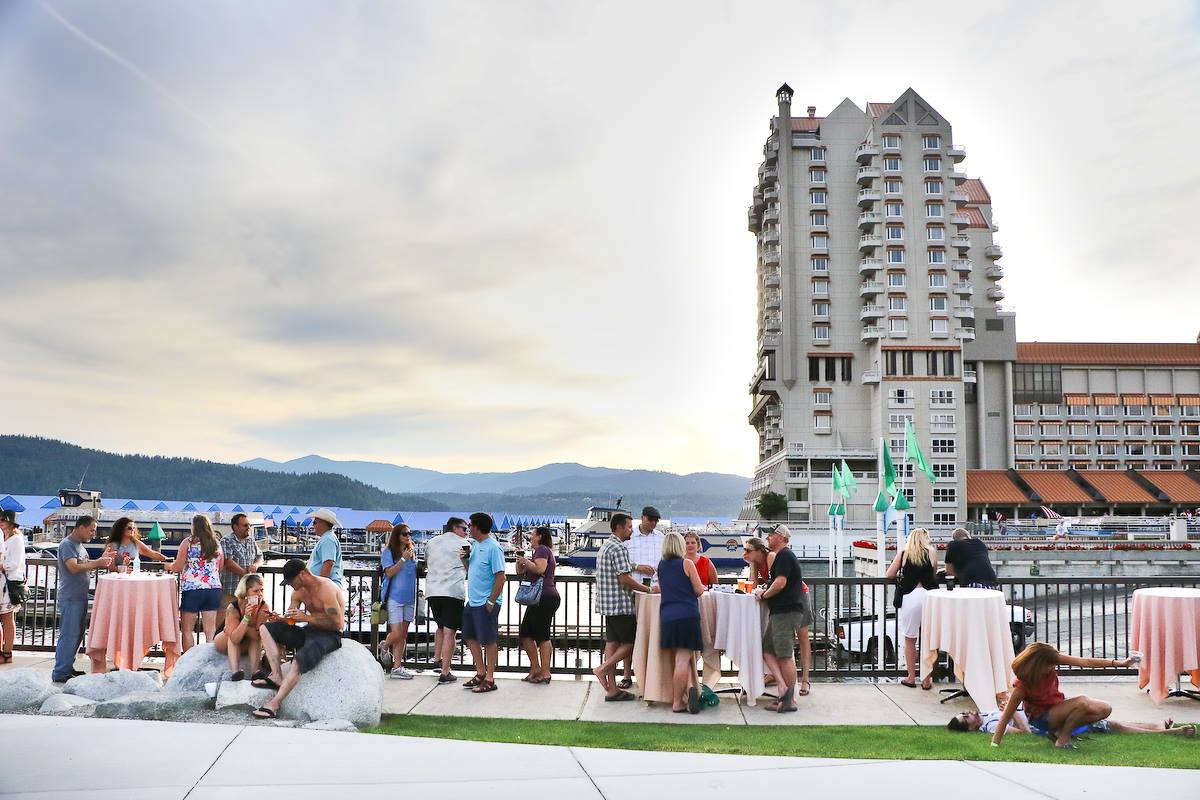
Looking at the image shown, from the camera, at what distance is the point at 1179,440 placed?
320ft

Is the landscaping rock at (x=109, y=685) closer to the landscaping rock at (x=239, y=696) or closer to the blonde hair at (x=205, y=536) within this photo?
the landscaping rock at (x=239, y=696)

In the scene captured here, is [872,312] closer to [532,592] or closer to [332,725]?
[532,592]

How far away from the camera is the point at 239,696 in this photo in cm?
985

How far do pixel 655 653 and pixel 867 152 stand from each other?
83.9m

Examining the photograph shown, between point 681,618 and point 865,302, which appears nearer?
point 681,618

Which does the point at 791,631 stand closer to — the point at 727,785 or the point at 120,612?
the point at 727,785

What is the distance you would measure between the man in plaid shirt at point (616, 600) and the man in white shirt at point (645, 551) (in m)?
0.24

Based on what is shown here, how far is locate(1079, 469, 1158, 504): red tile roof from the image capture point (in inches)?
3529

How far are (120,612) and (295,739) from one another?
5.22 meters

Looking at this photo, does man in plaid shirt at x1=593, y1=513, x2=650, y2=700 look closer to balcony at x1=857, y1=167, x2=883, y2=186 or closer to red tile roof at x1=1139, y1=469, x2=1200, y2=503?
balcony at x1=857, y1=167, x2=883, y2=186

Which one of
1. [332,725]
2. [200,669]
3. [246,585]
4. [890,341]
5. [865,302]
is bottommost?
[332,725]

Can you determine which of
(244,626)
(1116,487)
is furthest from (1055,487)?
(244,626)

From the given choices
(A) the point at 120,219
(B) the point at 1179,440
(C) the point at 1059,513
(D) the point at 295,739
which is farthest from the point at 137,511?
(B) the point at 1179,440

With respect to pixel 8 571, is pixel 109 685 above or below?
below
